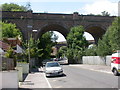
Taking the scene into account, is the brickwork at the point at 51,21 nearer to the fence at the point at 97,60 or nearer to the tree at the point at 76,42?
the tree at the point at 76,42

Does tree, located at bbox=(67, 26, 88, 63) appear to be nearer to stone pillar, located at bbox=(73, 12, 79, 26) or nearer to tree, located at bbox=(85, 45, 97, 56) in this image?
stone pillar, located at bbox=(73, 12, 79, 26)

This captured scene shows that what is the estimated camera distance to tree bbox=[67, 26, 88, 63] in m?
61.2

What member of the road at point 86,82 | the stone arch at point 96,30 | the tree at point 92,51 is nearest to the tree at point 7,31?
the tree at point 92,51

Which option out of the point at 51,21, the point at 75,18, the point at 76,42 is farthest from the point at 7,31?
the point at 75,18

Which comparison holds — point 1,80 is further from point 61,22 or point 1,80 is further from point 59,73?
point 61,22

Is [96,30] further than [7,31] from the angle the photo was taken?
Yes

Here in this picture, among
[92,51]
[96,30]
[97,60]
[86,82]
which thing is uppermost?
[96,30]

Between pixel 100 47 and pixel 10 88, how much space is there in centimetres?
3101

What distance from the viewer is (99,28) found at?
66.8m

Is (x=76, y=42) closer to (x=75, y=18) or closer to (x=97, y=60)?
(x=75, y=18)

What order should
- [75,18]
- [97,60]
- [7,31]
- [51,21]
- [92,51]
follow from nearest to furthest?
1. [97,60]
2. [7,31]
3. [92,51]
4. [51,21]
5. [75,18]

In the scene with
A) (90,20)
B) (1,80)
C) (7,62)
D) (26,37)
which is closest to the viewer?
(1,80)

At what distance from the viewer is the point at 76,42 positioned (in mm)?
61875

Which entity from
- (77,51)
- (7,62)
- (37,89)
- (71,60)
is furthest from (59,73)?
(71,60)
